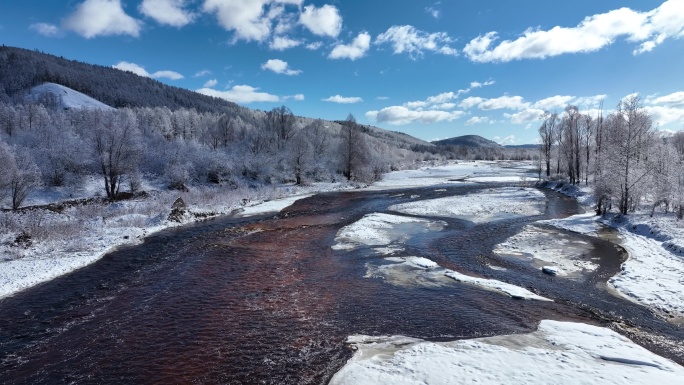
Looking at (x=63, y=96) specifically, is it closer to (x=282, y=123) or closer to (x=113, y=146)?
(x=282, y=123)

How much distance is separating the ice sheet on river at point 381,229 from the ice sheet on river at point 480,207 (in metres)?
4.06

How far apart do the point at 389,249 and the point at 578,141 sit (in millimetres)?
48446

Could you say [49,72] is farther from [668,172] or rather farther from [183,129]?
[668,172]

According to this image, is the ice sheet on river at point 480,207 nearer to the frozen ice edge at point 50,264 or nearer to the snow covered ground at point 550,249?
the snow covered ground at point 550,249

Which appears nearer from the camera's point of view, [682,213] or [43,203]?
[682,213]

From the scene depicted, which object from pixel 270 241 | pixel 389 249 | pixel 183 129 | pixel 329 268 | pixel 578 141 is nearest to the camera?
pixel 329 268

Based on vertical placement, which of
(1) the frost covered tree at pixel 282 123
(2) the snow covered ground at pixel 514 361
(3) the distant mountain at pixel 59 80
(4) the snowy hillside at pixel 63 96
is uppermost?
(3) the distant mountain at pixel 59 80

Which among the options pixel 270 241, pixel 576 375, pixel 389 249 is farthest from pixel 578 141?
pixel 576 375

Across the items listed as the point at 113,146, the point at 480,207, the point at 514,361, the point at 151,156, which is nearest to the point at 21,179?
the point at 113,146

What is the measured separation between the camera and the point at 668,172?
1404 inches

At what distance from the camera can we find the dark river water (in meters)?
11.1

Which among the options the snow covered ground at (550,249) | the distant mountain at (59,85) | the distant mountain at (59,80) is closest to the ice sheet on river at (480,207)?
the snow covered ground at (550,249)

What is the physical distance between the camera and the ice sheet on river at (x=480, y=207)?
118 ft

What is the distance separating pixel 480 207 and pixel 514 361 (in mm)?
31340
